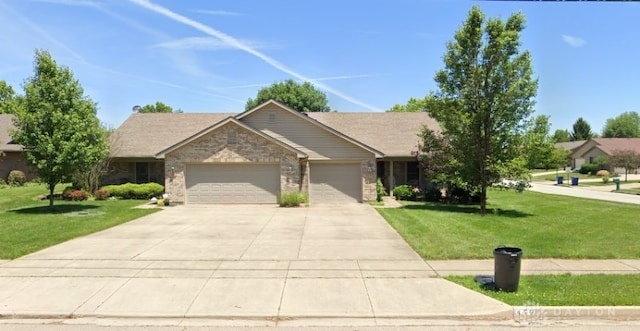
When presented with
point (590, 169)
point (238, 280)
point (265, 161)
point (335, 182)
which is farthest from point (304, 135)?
point (590, 169)

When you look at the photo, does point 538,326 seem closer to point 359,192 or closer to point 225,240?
point 225,240

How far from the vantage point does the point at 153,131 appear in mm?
28922

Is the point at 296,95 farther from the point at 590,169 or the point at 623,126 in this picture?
the point at 623,126

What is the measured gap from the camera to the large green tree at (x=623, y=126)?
379 feet

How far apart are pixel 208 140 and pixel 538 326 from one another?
60.4 ft

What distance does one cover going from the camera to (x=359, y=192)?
23359 mm

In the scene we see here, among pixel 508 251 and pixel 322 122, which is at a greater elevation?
pixel 322 122

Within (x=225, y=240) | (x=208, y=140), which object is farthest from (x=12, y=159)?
(x=225, y=240)

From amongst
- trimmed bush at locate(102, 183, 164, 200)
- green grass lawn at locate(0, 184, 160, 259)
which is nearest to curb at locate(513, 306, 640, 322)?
green grass lawn at locate(0, 184, 160, 259)

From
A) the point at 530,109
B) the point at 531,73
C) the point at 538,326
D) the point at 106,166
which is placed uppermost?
the point at 531,73

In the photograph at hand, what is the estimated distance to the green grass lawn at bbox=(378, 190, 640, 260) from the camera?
35.0 feet

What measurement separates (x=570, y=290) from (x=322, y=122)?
23.6 meters

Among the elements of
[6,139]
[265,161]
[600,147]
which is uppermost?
[600,147]

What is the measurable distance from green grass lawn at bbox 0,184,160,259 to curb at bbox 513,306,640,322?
10.9 metres
